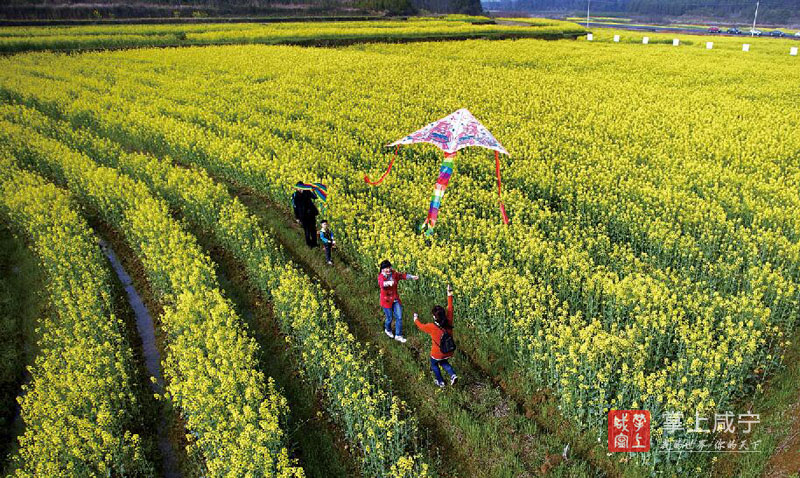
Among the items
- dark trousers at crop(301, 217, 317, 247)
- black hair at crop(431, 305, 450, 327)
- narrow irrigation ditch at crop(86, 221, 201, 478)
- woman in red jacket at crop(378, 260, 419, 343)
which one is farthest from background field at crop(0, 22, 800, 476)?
narrow irrigation ditch at crop(86, 221, 201, 478)

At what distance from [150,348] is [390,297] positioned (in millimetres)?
5049

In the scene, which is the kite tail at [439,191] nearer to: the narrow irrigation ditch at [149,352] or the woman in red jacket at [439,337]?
the woman in red jacket at [439,337]

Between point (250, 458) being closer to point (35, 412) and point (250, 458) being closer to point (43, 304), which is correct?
point (35, 412)

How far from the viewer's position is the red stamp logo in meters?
7.05

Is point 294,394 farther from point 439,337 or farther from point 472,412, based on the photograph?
point 472,412

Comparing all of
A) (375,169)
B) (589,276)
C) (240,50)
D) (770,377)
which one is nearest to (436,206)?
(589,276)

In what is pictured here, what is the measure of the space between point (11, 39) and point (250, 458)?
57599 mm

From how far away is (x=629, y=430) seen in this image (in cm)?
715

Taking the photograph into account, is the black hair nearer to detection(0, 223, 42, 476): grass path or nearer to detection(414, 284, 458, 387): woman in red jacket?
detection(414, 284, 458, 387): woman in red jacket

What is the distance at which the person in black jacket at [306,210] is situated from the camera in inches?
496

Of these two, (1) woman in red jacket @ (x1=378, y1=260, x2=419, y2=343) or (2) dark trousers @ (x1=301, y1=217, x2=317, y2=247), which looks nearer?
(1) woman in red jacket @ (x1=378, y1=260, x2=419, y2=343)

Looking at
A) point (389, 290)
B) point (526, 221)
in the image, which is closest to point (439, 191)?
point (526, 221)

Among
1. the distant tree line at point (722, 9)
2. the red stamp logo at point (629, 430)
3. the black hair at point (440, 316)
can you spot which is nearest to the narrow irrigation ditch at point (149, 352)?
the black hair at point (440, 316)

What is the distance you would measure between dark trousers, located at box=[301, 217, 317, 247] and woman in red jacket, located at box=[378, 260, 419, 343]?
402 centimetres
